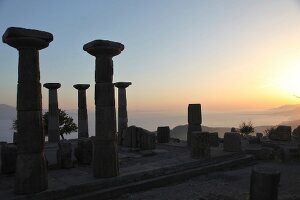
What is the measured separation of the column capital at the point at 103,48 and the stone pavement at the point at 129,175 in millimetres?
4086

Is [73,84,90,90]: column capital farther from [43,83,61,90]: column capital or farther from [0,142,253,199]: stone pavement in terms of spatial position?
[0,142,253,199]: stone pavement

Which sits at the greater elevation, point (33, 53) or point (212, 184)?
point (33, 53)

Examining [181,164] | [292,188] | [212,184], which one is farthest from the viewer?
[181,164]

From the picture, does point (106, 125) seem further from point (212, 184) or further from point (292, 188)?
point (292, 188)

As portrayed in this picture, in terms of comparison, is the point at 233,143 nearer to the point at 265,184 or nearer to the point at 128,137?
the point at 128,137

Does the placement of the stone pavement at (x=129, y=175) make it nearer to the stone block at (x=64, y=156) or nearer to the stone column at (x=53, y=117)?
the stone block at (x=64, y=156)

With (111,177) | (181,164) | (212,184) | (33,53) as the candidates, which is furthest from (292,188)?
(33,53)

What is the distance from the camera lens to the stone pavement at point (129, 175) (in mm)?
9870

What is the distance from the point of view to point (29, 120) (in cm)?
957

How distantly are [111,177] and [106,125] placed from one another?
67.2 inches

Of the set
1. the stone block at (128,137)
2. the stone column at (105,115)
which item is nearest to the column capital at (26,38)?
the stone column at (105,115)

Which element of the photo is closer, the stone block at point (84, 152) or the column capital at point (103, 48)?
the column capital at point (103, 48)

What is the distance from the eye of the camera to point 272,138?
2220cm

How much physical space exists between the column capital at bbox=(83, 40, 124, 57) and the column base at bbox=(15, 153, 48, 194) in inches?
145
